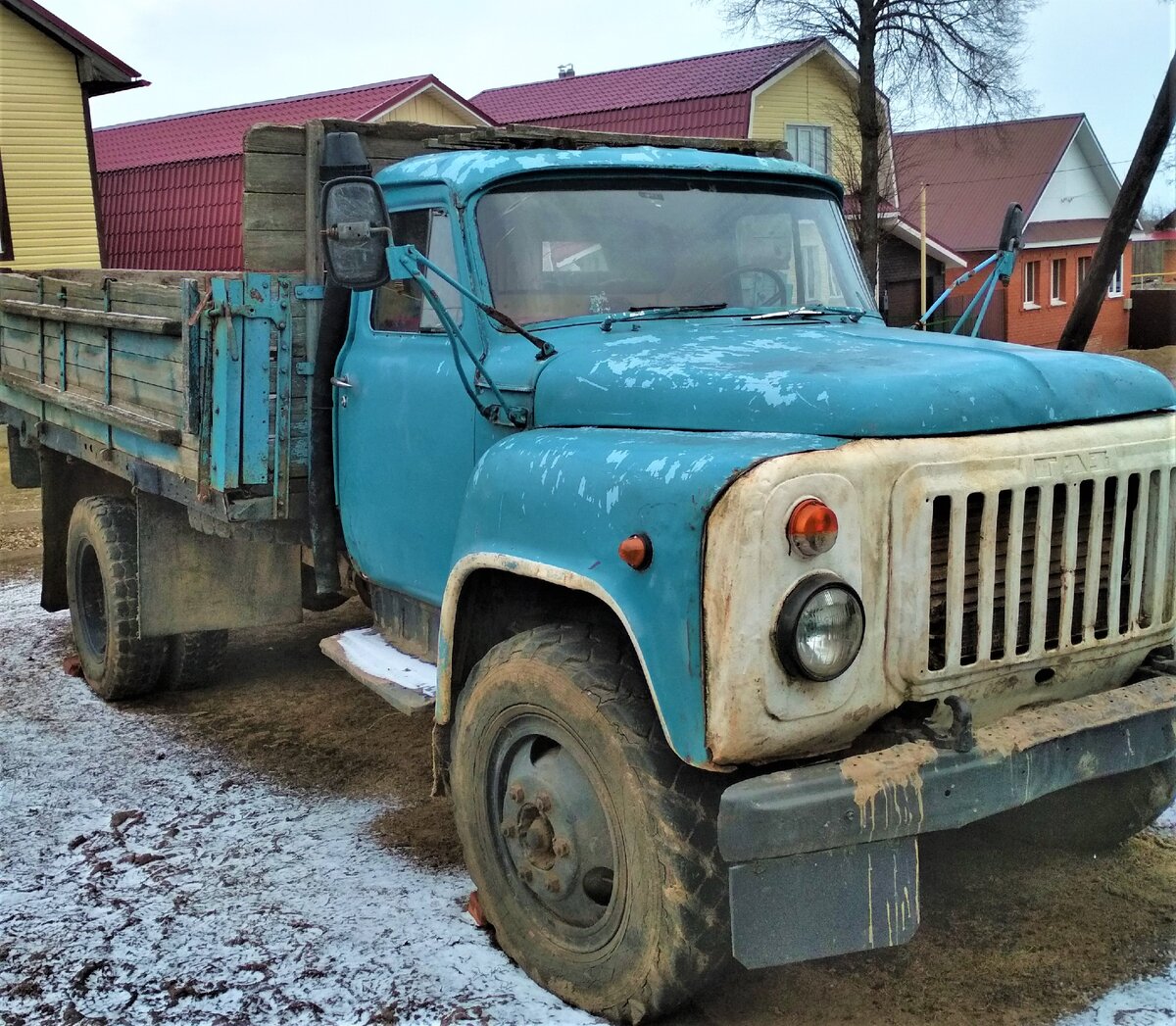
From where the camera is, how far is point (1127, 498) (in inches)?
133

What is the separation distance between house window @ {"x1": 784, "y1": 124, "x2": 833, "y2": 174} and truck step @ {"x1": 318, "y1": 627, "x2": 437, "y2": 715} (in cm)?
2186

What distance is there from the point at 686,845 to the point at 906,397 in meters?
1.14

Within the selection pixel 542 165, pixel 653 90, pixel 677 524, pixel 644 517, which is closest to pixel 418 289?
pixel 542 165

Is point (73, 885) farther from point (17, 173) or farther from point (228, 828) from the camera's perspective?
point (17, 173)

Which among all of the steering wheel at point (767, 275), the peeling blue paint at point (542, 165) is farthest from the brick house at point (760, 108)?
the steering wheel at point (767, 275)

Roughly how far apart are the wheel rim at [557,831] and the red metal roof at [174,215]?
18.0 metres

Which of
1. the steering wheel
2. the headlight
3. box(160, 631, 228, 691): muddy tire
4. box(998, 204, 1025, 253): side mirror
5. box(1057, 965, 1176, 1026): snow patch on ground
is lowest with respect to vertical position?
box(1057, 965, 1176, 1026): snow patch on ground

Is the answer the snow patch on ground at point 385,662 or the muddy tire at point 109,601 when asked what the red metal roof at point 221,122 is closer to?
the muddy tire at point 109,601

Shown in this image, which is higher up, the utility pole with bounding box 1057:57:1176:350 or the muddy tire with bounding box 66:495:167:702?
the utility pole with bounding box 1057:57:1176:350

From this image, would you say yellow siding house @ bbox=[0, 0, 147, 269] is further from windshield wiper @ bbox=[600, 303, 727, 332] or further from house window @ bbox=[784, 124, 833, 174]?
windshield wiper @ bbox=[600, 303, 727, 332]

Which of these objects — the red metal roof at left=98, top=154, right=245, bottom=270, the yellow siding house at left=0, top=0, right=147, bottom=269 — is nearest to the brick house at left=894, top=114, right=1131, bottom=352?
the red metal roof at left=98, top=154, right=245, bottom=270

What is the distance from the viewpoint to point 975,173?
30500 mm

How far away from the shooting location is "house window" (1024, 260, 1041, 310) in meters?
28.4

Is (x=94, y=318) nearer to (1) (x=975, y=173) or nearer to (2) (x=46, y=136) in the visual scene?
(2) (x=46, y=136)
